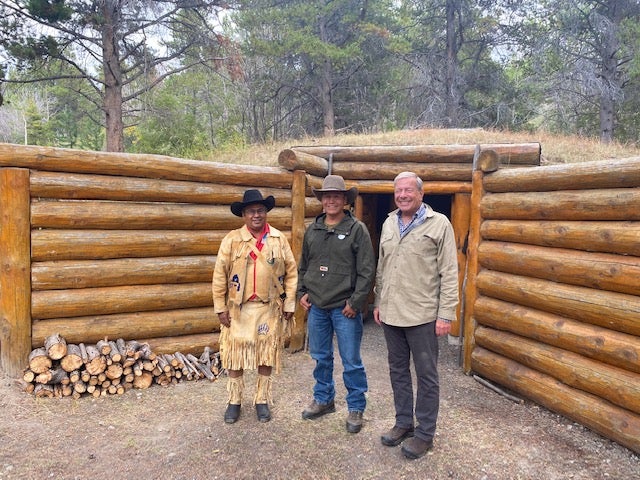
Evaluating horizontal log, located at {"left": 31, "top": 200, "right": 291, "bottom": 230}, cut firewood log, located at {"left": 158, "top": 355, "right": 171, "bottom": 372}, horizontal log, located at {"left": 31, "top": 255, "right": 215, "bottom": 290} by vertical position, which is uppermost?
horizontal log, located at {"left": 31, "top": 200, "right": 291, "bottom": 230}

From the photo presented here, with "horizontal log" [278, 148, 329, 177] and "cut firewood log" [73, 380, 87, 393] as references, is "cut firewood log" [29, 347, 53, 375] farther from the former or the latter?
"horizontal log" [278, 148, 329, 177]

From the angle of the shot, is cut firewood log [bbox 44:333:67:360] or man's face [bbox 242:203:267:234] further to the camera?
cut firewood log [bbox 44:333:67:360]

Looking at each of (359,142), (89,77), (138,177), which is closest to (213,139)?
(89,77)

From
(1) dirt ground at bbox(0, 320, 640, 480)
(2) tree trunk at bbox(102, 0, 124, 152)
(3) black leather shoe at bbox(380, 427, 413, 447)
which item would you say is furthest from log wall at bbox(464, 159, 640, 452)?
(2) tree trunk at bbox(102, 0, 124, 152)

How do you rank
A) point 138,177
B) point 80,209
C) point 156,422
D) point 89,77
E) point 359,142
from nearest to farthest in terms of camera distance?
point 156,422, point 80,209, point 138,177, point 359,142, point 89,77

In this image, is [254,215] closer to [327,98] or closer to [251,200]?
[251,200]

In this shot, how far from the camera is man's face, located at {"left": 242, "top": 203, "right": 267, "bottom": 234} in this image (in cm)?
420

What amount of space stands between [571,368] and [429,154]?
386 cm

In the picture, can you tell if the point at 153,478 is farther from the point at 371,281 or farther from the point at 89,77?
the point at 89,77

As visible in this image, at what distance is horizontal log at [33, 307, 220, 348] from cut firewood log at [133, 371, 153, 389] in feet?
1.55

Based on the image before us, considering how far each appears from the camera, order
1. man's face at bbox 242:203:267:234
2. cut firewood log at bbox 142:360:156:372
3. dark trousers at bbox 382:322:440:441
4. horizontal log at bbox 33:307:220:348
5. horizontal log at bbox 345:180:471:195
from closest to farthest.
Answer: dark trousers at bbox 382:322:440:441 < man's face at bbox 242:203:267:234 < horizontal log at bbox 33:307:220:348 < cut firewood log at bbox 142:360:156:372 < horizontal log at bbox 345:180:471:195

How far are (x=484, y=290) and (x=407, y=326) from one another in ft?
7.80

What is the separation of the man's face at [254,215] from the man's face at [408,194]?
127 cm

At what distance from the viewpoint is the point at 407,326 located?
3646 millimetres
